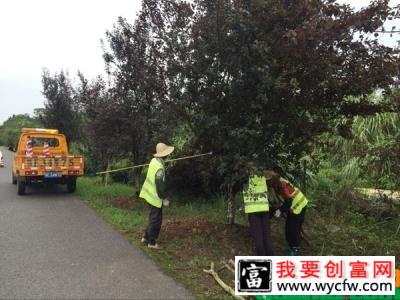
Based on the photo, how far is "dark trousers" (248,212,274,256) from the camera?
6199 mm

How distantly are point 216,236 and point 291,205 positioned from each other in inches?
56.1

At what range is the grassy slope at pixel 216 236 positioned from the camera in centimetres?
619

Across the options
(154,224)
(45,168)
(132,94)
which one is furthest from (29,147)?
(154,224)

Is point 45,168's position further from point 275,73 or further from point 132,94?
point 275,73

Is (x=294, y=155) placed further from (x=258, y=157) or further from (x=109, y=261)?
(x=109, y=261)

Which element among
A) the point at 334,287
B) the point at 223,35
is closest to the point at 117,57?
the point at 223,35

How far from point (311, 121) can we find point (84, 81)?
9.22 metres

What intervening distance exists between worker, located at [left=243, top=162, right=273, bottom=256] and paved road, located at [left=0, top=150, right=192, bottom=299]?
1326 millimetres

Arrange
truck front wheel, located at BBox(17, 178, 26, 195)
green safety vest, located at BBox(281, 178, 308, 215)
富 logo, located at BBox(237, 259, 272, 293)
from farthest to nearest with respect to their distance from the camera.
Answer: truck front wheel, located at BBox(17, 178, 26, 195)
green safety vest, located at BBox(281, 178, 308, 215)
富 logo, located at BBox(237, 259, 272, 293)

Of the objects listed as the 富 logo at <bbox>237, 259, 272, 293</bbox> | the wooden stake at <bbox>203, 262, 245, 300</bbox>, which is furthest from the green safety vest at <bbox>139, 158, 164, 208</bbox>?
the 富 logo at <bbox>237, 259, 272, 293</bbox>

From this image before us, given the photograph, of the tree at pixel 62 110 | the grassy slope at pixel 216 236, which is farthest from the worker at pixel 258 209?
the tree at pixel 62 110

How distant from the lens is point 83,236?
8.12 m

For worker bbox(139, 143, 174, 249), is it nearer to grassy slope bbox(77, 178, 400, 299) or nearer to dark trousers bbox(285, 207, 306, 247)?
grassy slope bbox(77, 178, 400, 299)

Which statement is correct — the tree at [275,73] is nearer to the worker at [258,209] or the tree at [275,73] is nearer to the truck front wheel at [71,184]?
the worker at [258,209]
